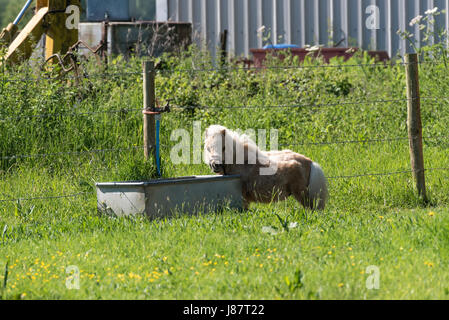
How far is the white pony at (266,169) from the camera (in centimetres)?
650

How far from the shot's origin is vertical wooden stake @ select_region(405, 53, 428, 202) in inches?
296

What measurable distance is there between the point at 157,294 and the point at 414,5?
43.5 ft

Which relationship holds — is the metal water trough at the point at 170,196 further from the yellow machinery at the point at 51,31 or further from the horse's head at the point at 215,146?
the yellow machinery at the point at 51,31

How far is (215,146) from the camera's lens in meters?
6.52

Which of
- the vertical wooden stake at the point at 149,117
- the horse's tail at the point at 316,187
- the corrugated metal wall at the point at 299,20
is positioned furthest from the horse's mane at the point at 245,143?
the corrugated metal wall at the point at 299,20

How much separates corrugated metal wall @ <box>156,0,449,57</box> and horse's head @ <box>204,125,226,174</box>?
950cm

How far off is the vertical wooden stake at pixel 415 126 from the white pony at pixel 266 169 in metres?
1.46

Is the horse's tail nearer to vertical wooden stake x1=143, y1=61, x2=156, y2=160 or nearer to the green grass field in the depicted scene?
the green grass field

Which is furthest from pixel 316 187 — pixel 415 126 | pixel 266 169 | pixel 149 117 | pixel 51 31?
pixel 51 31

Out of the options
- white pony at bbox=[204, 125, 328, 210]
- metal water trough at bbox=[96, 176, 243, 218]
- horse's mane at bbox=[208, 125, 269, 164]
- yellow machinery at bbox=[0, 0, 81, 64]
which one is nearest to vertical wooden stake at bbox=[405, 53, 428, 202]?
white pony at bbox=[204, 125, 328, 210]

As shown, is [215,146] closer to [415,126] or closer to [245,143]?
[245,143]

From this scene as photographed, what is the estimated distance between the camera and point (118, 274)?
4.52m
